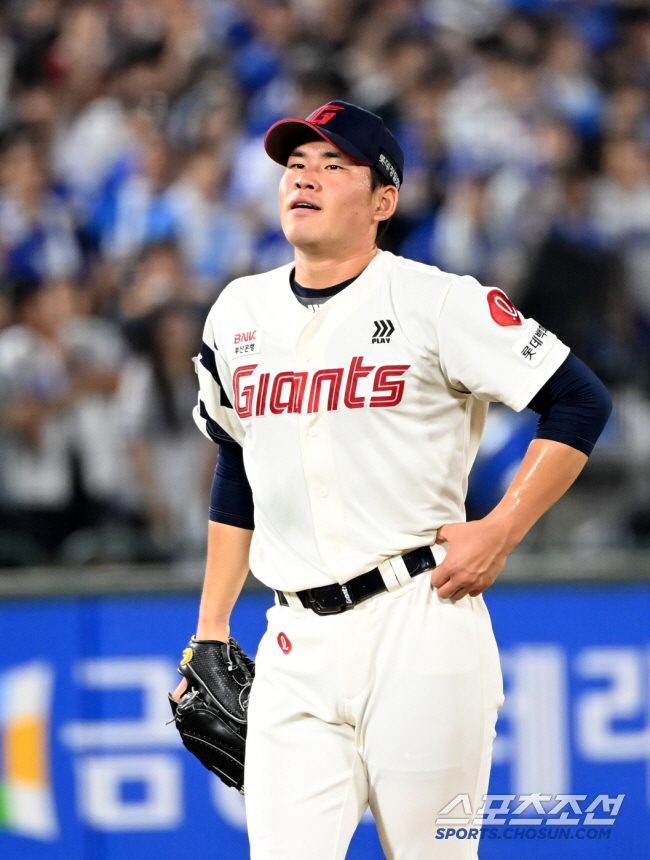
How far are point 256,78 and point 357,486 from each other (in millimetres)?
5262

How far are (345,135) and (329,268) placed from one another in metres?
0.30

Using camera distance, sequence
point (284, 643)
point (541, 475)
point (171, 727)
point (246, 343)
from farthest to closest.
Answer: point (171, 727)
point (246, 343)
point (284, 643)
point (541, 475)

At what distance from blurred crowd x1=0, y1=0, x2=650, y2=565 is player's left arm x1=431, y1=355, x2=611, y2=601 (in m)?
2.21

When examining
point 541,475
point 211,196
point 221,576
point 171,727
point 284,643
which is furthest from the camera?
point 211,196

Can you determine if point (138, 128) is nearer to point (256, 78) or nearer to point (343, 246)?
point (256, 78)

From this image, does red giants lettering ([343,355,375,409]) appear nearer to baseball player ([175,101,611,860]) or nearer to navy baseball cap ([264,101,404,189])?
baseball player ([175,101,611,860])

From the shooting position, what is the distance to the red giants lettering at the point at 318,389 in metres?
A: 2.53

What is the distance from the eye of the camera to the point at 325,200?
8.63 feet

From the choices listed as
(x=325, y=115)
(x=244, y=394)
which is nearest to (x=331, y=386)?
(x=244, y=394)

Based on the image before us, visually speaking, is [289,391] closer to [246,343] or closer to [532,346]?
[246,343]

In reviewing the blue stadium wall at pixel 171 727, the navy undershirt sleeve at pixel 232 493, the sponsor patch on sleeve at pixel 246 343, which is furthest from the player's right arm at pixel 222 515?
the blue stadium wall at pixel 171 727

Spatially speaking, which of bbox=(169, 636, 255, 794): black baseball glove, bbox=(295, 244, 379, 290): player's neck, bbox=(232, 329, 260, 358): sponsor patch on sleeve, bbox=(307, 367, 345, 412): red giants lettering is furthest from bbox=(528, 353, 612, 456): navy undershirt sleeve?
bbox=(169, 636, 255, 794): black baseball glove

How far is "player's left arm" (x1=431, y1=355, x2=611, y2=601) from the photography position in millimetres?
2479

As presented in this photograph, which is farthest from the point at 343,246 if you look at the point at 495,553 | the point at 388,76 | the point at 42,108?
the point at 42,108
